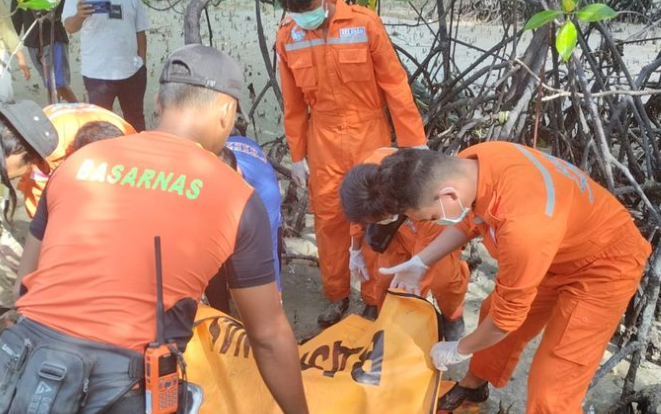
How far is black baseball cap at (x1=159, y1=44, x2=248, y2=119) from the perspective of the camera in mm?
1438

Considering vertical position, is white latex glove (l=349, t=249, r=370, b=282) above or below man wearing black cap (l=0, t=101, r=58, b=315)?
below

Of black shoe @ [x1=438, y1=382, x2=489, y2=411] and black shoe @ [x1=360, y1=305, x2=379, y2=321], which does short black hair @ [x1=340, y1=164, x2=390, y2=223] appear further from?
black shoe @ [x1=360, y1=305, x2=379, y2=321]

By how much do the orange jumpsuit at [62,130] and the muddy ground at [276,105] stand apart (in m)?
0.37

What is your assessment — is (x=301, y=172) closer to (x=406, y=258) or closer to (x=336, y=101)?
(x=336, y=101)

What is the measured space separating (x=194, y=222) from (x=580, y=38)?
A: 2313 mm

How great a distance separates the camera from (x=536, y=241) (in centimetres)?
165

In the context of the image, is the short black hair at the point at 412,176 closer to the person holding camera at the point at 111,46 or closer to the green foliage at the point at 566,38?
the green foliage at the point at 566,38

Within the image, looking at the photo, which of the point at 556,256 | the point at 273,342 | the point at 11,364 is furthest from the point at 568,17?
the point at 11,364

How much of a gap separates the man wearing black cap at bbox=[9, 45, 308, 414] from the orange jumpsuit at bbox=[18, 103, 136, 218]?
890 mm

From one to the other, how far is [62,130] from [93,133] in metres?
0.13

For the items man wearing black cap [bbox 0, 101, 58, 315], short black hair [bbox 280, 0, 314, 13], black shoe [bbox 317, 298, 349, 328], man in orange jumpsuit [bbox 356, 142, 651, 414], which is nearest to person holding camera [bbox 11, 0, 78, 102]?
short black hair [bbox 280, 0, 314, 13]

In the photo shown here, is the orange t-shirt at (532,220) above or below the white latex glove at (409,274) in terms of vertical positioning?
above

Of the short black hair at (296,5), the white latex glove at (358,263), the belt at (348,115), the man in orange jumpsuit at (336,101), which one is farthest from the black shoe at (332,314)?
the short black hair at (296,5)

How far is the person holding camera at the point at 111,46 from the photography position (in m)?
4.02
